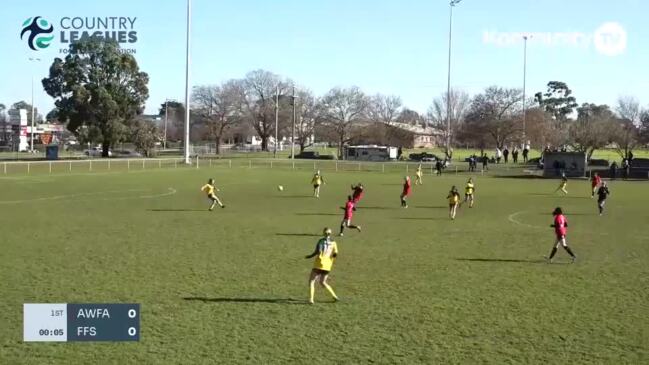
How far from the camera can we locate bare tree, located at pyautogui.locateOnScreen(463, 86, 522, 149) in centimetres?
8981

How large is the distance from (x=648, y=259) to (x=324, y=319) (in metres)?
10.6

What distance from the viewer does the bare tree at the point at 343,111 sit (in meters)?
107

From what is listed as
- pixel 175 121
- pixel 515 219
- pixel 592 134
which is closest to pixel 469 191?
pixel 515 219

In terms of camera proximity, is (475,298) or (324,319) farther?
(475,298)

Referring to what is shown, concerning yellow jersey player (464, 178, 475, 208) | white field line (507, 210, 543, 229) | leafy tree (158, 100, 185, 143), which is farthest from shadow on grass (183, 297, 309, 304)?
leafy tree (158, 100, 185, 143)

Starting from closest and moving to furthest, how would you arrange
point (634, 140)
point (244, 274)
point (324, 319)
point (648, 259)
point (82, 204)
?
1. point (324, 319)
2. point (244, 274)
3. point (648, 259)
4. point (82, 204)
5. point (634, 140)

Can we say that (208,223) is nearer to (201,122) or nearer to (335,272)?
(335,272)

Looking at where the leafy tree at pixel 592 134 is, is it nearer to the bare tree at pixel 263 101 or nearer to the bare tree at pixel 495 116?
the bare tree at pixel 495 116

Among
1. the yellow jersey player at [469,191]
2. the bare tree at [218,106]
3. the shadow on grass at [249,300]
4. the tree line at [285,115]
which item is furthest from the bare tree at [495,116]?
the shadow on grass at [249,300]

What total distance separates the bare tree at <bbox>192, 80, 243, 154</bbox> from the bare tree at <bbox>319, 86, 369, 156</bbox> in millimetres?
15127

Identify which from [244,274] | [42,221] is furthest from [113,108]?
[244,274]

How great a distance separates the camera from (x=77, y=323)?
393 inches

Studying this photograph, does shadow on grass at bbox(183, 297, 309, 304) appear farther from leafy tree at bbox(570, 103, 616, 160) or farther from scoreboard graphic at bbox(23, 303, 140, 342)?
leafy tree at bbox(570, 103, 616, 160)

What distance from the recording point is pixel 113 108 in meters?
74.1
